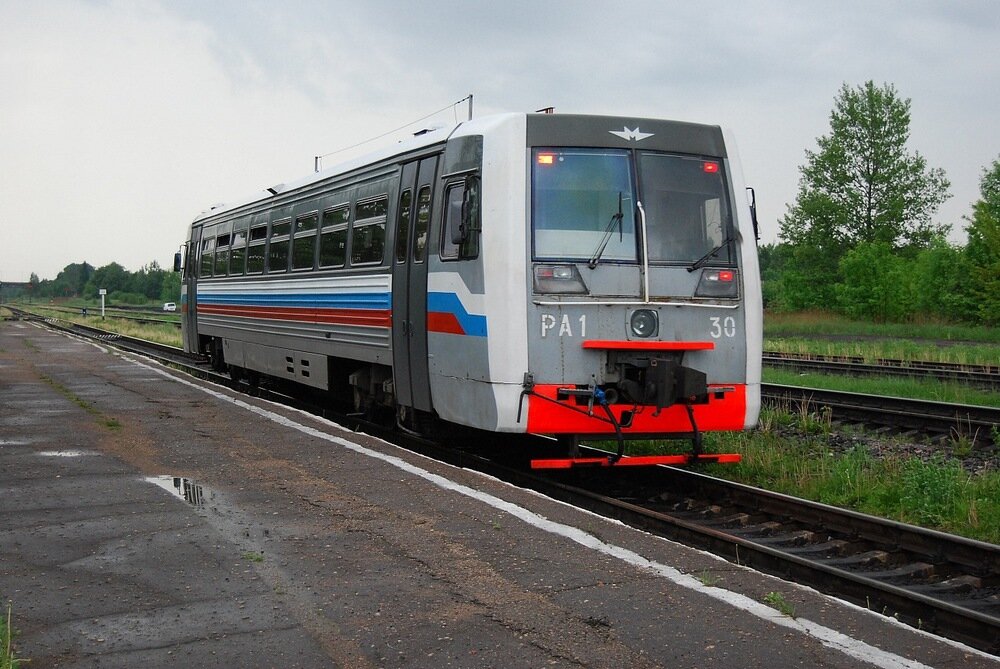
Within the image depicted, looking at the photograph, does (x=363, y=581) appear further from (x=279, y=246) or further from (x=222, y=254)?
(x=222, y=254)

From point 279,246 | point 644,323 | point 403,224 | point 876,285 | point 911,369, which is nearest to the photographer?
point 644,323

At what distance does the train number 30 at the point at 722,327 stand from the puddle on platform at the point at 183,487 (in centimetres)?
432

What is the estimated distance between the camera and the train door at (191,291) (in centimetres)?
2084

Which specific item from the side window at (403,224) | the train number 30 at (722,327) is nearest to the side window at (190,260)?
the side window at (403,224)

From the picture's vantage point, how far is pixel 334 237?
1277 cm

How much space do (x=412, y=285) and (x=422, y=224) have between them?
0.60 metres

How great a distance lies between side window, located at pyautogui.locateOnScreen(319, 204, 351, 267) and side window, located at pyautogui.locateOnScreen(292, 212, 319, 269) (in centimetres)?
31

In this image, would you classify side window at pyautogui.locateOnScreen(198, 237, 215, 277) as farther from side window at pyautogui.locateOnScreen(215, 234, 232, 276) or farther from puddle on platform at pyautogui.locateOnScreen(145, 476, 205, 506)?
puddle on platform at pyautogui.locateOnScreen(145, 476, 205, 506)

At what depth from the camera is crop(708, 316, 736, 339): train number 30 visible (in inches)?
351

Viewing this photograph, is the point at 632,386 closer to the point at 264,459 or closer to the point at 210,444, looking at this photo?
the point at 264,459

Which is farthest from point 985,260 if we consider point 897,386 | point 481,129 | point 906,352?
point 481,129

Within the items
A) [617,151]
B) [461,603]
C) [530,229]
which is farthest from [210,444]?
[461,603]

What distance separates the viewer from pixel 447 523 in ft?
22.8

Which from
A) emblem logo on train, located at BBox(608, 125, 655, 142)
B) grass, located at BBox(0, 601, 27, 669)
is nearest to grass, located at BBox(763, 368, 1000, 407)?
emblem logo on train, located at BBox(608, 125, 655, 142)
